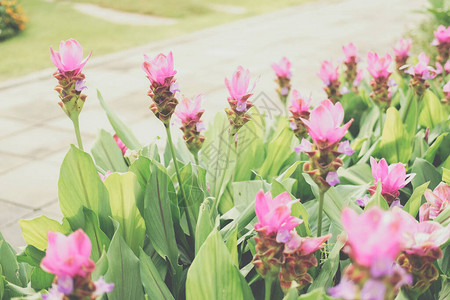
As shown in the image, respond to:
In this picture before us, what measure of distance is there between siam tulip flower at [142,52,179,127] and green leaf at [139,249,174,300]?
0.42 metres

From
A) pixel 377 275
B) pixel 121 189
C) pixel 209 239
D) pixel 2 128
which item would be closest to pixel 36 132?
pixel 2 128

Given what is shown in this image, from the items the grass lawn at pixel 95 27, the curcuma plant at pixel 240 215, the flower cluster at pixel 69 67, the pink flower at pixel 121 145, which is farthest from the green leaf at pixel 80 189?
the grass lawn at pixel 95 27

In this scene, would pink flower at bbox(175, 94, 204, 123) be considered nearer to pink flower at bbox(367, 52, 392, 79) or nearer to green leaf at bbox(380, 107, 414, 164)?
green leaf at bbox(380, 107, 414, 164)

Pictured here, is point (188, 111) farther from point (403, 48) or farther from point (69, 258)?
point (403, 48)

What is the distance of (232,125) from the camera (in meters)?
1.67

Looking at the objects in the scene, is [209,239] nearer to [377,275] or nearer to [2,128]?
[377,275]

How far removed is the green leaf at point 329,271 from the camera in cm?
139

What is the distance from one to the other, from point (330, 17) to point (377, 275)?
410 inches

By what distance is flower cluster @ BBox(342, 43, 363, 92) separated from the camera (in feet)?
9.12

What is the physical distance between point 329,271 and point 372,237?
2.37 ft

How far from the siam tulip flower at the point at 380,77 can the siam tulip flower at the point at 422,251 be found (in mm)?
1220

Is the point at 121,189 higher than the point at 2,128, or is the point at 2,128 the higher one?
the point at 121,189

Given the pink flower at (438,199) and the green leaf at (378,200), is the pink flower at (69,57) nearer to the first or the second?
the green leaf at (378,200)

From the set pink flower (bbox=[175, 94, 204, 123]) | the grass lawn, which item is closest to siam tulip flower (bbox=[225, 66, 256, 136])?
pink flower (bbox=[175, 94, 204, 123])
